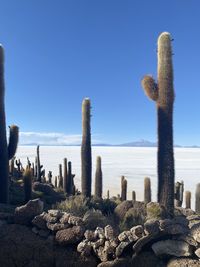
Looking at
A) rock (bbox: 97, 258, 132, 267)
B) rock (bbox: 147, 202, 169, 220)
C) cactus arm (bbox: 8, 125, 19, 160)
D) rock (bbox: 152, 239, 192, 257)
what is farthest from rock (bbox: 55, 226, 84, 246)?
cactus arm (bbox: 8, 125, 19, 160)

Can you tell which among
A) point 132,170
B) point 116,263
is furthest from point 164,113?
point 132,170

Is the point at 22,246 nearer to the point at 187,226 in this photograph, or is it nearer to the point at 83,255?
the point at 83,255

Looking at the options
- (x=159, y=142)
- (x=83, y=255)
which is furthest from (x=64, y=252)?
(x=159, y=142)

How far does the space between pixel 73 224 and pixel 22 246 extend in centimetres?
145

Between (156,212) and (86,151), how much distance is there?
7261 millimetres

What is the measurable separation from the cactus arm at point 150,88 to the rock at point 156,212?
4031 millimetres

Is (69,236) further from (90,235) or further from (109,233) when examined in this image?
(109,233)

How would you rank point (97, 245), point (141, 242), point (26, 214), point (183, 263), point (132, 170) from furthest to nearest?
point (132, 170) → point (26, 214) → point (97, 245) → point (141, 242) → point (183, 263)

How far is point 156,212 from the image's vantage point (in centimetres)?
1217

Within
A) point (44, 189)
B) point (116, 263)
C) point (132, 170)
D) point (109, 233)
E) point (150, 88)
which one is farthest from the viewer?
point (132, 170)

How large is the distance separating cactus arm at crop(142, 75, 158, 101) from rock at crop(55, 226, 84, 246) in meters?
6.13

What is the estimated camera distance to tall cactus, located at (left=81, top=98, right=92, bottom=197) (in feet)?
60.7

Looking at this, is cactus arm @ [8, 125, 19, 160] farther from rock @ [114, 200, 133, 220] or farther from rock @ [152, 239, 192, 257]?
rock @ [152, 239, 192, 257]

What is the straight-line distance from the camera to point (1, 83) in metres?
15.4
